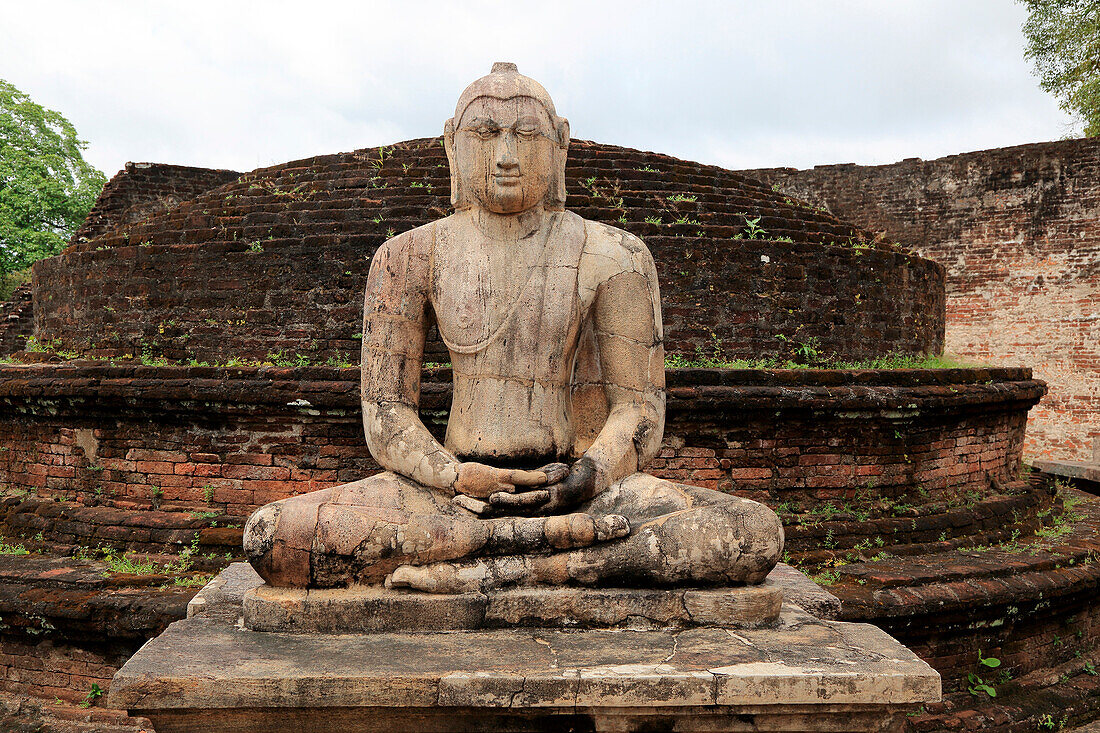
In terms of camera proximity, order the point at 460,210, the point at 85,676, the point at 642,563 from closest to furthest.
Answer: the point at 642,563 → the point at 460,210 → the point at 85,676

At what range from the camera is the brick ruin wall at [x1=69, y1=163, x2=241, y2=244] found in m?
10.6

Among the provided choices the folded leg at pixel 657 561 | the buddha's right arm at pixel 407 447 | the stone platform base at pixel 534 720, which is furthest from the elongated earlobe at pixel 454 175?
the stone platform base at pixel 534 720

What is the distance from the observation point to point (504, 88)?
3053 millimetres

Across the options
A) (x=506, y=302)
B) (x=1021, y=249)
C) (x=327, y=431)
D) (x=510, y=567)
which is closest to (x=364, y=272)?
(x=327, y=431)

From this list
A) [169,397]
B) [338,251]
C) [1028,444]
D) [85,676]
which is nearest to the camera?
[85,676]

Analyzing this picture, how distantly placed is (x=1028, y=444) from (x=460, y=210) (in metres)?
12.3

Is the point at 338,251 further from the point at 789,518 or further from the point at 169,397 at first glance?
the point at 789,518

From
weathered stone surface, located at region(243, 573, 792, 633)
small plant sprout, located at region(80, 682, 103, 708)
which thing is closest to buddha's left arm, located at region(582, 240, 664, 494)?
weathered stone surface, located at region(243, 573, 792, 633)

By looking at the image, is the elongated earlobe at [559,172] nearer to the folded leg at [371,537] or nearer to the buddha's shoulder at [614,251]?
the buddha's shoulder at [614,251]

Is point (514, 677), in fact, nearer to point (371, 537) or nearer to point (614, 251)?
point (371, 537)

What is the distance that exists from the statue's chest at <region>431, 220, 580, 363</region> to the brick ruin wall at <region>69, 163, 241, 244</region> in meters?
8.94

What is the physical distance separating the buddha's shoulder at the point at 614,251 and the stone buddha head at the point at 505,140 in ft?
0.84

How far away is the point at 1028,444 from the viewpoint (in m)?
12.6

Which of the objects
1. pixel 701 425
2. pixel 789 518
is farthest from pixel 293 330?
pixel 789 518
